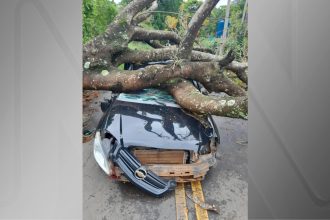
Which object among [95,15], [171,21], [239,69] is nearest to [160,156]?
[239,69]

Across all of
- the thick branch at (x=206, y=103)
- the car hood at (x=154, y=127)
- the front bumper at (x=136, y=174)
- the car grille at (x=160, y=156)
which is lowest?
the front bumper at (x=136, y=174)

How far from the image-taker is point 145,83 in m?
2.17

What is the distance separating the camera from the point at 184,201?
80.3 inches

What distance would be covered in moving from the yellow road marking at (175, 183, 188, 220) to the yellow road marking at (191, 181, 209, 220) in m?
0.08

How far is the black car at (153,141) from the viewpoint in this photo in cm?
204

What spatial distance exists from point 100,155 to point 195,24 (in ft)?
3.75

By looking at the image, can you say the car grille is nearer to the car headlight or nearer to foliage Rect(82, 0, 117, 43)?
the car headlight

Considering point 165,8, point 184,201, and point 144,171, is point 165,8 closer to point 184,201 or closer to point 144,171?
point 144,171

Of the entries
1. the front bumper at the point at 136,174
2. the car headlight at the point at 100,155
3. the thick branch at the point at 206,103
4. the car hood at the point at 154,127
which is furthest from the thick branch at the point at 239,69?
the car headlight at the point at 100,155

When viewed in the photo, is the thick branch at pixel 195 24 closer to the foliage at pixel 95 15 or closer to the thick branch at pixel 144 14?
the thick branch at pixel 144 14

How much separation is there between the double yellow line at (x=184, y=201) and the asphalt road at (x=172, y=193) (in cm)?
3

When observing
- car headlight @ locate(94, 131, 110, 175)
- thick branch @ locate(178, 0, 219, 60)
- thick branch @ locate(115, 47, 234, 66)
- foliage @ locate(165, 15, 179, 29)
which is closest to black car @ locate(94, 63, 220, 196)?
car headlight @ locate(94, 131, 110, 175)
